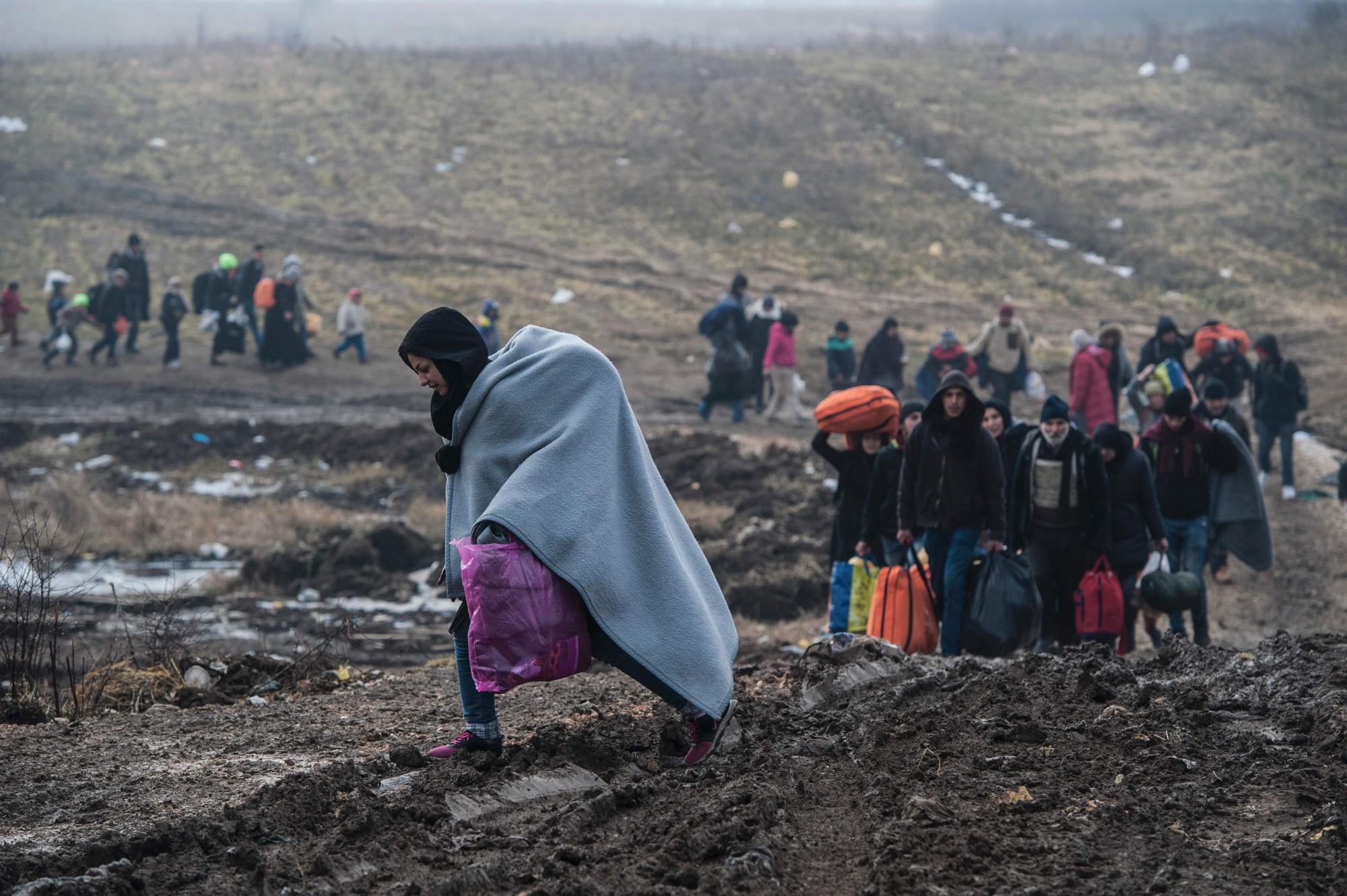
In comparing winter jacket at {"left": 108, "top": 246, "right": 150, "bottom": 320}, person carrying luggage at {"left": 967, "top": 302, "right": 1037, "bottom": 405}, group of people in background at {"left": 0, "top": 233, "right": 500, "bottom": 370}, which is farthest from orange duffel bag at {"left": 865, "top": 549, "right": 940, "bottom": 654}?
winter jacket at {"left": 108, "top": 246, "right": 150, "bottom": 320}

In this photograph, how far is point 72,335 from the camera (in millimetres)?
22641

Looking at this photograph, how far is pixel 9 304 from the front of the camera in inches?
917

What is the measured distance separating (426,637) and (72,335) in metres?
14.9

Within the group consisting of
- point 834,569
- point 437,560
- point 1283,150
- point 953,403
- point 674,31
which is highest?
point 674,31

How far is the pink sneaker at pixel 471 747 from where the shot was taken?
195 inches

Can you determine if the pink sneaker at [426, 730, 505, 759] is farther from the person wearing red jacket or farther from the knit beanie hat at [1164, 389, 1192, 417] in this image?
the person wearing red jacket

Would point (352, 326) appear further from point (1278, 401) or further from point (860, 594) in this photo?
point (860, 594)

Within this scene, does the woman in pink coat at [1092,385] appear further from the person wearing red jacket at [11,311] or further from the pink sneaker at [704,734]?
the person wearing red jacket at [11,311]

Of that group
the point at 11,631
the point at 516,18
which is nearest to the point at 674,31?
the point at 516,18

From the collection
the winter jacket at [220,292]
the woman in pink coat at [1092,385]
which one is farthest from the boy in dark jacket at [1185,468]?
the winter jacket at [220,292]

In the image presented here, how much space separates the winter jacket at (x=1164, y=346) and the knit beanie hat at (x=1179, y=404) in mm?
4873

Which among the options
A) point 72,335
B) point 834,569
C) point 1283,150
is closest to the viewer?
point 834,569

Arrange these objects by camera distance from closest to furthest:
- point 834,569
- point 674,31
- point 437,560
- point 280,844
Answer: point 280,844 → point 834,569 → point 437,560 → point 674,31

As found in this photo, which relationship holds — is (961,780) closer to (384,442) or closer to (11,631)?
(11,631)
